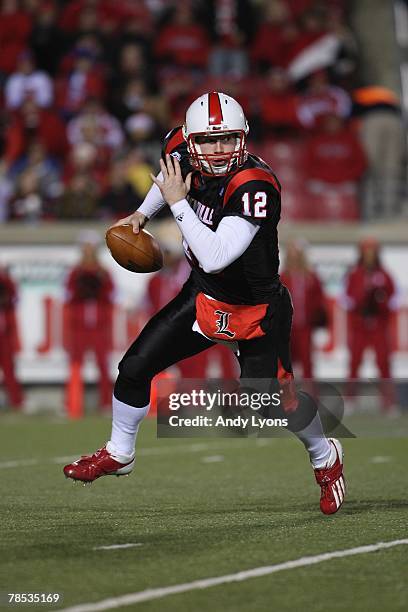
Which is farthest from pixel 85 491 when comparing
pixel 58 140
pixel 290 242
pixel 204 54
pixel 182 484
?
pixel 204 54

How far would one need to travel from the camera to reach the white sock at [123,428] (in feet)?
20.4

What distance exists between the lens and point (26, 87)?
15727 mm

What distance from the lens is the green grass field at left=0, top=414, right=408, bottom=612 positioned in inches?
176

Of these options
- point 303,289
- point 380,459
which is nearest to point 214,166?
point 380,459

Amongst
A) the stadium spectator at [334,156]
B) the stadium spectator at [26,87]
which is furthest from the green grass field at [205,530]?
the stadium spectator at [26,87]

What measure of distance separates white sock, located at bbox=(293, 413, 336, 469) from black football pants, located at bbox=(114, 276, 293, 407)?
30cm

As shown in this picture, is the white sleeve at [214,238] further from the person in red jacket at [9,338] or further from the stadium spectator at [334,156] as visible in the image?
the stadium spectator at [334,156]

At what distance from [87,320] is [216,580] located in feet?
30.6

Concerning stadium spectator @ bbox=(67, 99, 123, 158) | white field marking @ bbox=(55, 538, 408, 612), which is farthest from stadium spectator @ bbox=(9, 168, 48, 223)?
white field marking @ bbox=(55, 538, 408, 612)

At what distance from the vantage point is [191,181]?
6180mm

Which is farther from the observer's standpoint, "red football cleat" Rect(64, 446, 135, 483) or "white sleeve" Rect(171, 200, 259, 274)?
"red football cleat" Rect(64, 446, 135, 483)

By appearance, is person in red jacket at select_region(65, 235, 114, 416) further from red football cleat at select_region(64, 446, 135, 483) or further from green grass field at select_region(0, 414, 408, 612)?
red football cleat at select_region(64, 446, 135, 483)

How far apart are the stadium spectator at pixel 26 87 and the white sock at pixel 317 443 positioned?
10047mm

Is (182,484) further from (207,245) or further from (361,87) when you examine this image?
(361,87)
